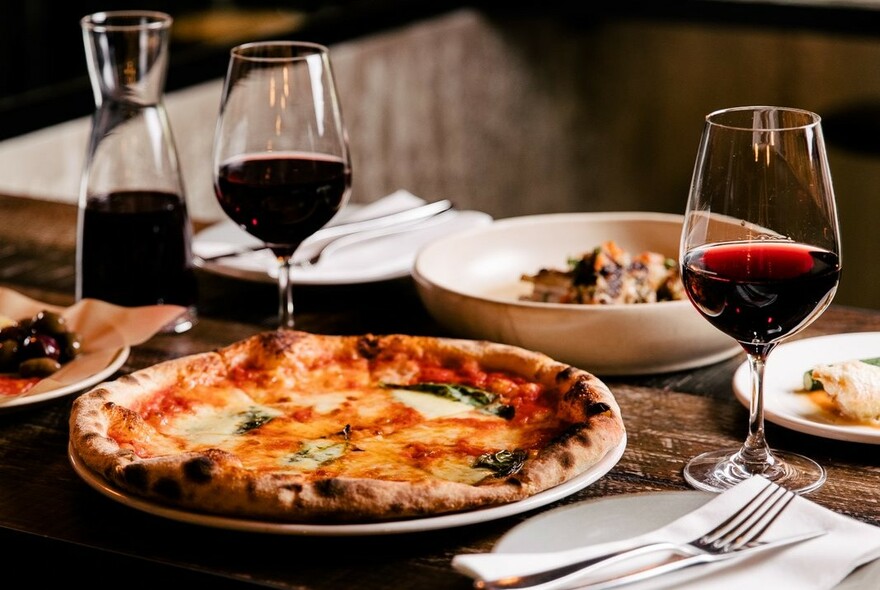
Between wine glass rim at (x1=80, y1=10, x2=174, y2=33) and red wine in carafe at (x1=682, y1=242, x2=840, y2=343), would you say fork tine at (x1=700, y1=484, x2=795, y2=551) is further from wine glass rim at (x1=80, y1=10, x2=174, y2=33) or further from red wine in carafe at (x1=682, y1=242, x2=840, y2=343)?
wine glass rim at (x1=80, y1=10, x2=174, y2=33)

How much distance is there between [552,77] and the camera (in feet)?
19.1

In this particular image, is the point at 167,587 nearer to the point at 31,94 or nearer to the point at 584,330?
the point at 584,330

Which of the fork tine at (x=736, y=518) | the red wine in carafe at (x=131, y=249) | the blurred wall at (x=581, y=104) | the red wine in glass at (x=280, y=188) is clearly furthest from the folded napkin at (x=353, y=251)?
the blurred wall at (x=581, y=104)

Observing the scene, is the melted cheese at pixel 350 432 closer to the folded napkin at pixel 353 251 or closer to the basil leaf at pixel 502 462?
the basil leaf at pixel 502 462

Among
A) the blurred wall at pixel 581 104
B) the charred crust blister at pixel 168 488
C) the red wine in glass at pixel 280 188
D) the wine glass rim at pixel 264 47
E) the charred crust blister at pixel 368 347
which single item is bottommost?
the blurred wall at pixel 581 104

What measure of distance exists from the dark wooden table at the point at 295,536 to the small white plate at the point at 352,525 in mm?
33

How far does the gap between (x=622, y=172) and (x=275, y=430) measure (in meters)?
5.22

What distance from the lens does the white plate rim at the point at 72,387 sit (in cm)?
128

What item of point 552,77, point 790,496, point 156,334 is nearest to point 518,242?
point 156,334

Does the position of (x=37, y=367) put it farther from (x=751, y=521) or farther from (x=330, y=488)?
(x=751, y=521)

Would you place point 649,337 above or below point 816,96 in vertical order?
above

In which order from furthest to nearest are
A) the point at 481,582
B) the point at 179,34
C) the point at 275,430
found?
the point at 179,34, the point at 275,430, the point at 481,582

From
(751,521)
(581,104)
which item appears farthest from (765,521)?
(581,104)

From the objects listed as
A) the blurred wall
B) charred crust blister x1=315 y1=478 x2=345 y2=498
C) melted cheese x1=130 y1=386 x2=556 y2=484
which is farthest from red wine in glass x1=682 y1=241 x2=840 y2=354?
the blurred wall
